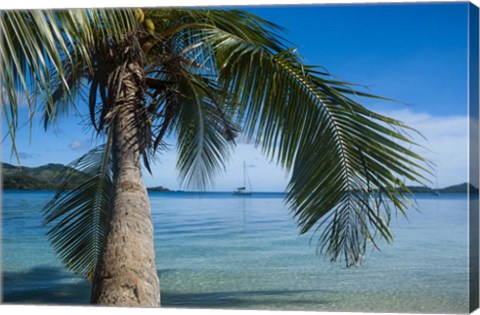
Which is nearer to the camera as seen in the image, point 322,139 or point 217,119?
point 322,139

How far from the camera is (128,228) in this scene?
4.25 meters

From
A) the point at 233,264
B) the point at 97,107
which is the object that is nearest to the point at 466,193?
the point at 233,264

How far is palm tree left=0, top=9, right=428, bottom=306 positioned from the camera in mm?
4105

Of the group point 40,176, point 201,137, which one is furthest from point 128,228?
point 40,176

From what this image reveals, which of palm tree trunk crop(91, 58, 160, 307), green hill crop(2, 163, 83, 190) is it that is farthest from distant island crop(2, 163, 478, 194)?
palm tree trunk crop(91, 58, 160, 307)

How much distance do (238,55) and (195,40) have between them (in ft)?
1.79

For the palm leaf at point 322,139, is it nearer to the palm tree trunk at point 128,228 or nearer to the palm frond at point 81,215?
the palm tree trunk at point 128,228

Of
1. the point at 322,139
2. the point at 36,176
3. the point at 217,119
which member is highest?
the point at 217,119

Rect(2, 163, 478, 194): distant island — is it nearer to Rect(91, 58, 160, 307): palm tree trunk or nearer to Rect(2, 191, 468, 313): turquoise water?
Rect(2, 191, 468, 313): turquoise water

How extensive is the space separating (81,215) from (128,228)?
1362mm

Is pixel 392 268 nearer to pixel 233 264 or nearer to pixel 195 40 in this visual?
pixel 233 264

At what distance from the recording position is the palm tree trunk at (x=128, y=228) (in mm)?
4180

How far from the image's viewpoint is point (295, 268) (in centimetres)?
541

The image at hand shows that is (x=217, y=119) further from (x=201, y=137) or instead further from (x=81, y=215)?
(x=81, y=215)
